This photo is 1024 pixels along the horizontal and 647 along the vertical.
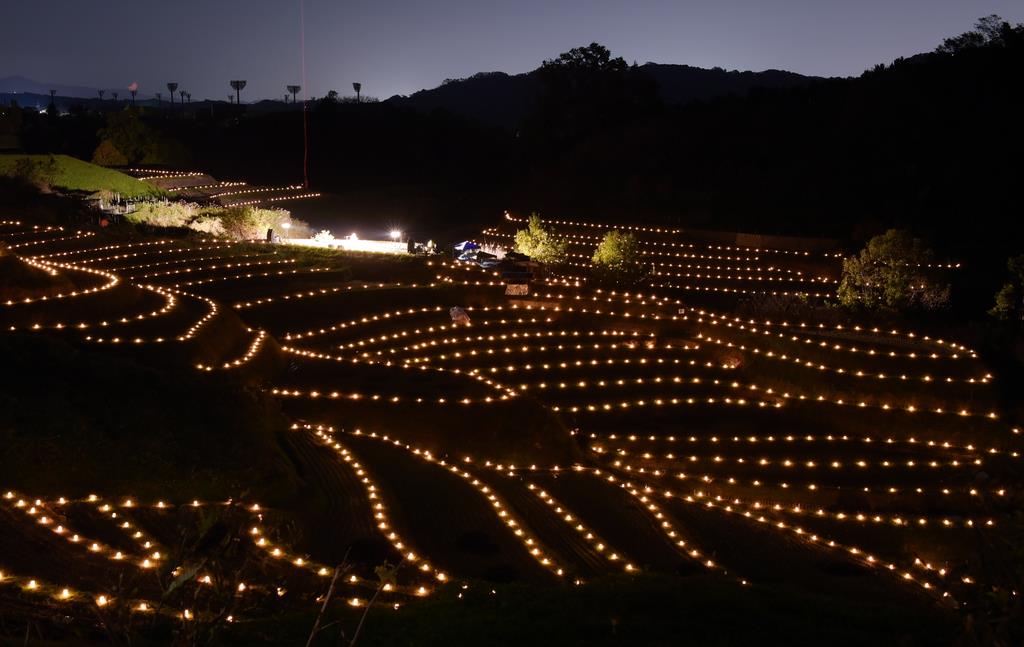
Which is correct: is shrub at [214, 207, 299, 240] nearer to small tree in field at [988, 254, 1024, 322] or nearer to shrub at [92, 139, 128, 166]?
shrub at [92, 139, 128, 166]

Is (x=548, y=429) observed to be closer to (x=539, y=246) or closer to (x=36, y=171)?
(x=539, y=246)

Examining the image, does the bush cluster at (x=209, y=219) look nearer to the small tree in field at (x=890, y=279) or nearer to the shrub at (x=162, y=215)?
the shrub at (x=162, y=215)

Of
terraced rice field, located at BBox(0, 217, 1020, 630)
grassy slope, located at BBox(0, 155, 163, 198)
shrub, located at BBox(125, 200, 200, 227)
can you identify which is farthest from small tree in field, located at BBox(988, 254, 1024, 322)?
grassy slope, located at BBox(0, 155, 163, 198)

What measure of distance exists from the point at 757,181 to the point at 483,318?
22.9 metres

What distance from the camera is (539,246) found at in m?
29.3

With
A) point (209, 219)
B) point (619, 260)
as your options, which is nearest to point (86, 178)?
point (209, 219)

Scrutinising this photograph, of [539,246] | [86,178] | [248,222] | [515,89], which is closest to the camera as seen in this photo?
[539,246]

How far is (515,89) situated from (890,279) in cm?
10277

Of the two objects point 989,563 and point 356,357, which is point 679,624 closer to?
point 989,563

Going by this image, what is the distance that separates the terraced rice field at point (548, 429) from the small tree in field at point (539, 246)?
2.90 metres

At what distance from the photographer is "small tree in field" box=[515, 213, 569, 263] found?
29.2 metres

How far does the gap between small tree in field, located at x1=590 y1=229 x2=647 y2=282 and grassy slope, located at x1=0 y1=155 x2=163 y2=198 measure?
693 inches

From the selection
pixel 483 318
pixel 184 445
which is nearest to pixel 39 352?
pixel 184 445

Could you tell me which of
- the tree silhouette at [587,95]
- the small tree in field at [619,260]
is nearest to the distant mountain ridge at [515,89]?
the tree silhouette at [587,95]
